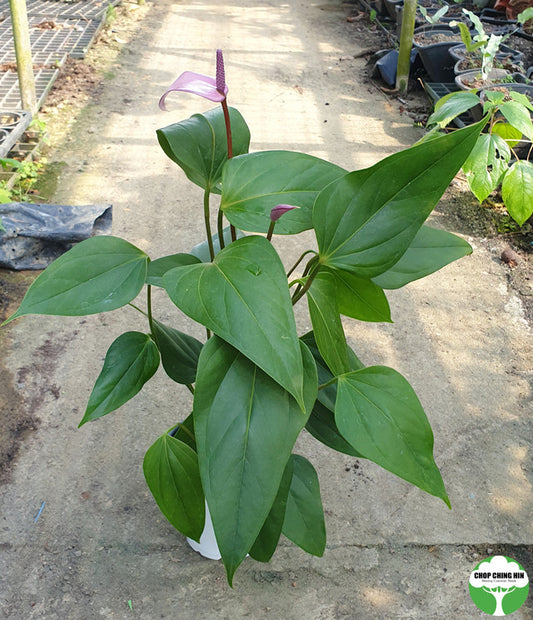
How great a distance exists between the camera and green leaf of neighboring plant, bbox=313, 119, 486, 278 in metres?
0.88

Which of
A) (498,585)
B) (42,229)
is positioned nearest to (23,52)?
(42,229)

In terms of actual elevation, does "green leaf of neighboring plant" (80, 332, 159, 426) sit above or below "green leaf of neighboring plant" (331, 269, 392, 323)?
below

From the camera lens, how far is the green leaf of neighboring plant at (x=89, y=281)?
0.97m

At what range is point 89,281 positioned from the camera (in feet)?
3.37

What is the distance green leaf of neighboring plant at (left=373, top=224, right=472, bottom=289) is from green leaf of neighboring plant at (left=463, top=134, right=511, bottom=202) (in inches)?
59.1

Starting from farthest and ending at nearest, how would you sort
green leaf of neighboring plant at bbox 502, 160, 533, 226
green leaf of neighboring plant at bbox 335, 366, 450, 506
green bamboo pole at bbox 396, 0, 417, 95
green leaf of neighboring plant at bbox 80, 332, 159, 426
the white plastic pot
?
green bamboo pole at bbox 396, 0, 417, 95
green leaf of neighboring plant at bbox 502, 160, 533, 226
the white plastic pot
green leaf of neighboring plant at bbox 80, 332, 159, 426
green leaf of neighboring plant at bbox 335, 366, 450, 506

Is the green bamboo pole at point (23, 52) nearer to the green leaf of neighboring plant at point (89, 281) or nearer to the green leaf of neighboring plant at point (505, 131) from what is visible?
the green leaf of neighboring plant at point (505, 131)

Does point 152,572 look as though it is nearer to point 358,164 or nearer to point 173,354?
point 173,354

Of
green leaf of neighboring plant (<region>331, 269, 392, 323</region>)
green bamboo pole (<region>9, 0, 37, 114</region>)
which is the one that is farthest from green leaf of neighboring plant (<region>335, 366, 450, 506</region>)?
green bamboo pole (<region>9, 0, 37, 114</region>)

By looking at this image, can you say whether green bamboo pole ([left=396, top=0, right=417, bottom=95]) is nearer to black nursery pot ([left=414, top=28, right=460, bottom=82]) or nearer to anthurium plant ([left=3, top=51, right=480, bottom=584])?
black nursery pot ([left=414, top=28, right=460, bottom=82])

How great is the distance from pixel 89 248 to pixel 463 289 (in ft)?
6.22

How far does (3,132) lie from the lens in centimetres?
316

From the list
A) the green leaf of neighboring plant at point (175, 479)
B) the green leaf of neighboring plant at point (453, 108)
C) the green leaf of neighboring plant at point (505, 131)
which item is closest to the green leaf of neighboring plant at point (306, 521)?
the green leaf of neighboring plant at point (175, 479)

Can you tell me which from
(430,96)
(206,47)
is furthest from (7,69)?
(430,96)
